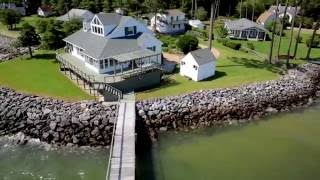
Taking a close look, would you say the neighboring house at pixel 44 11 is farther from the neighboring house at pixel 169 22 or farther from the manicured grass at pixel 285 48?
the manicured grass at pixel 285 48

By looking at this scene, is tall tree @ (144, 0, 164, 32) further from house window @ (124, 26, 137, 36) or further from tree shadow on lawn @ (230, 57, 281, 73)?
tree shadow on lawn @ (230, 57, 281, 73)

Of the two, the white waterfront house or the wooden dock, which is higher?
the white waterfront house

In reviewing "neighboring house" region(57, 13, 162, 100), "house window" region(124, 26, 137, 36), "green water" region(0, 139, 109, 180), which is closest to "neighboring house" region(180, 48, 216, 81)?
"neighboring house" region(57, 13, 162, 100)

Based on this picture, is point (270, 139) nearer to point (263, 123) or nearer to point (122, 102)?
point (263, 123)

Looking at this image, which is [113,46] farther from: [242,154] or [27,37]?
[242,154]

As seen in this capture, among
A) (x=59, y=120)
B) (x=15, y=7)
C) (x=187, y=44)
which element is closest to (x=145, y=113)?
(x=59, y=120)

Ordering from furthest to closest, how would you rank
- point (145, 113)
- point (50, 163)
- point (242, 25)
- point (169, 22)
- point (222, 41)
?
point (169, 22) → point (242, 25) → point (222, 41) → point (145, 113) → point (50, 163)
